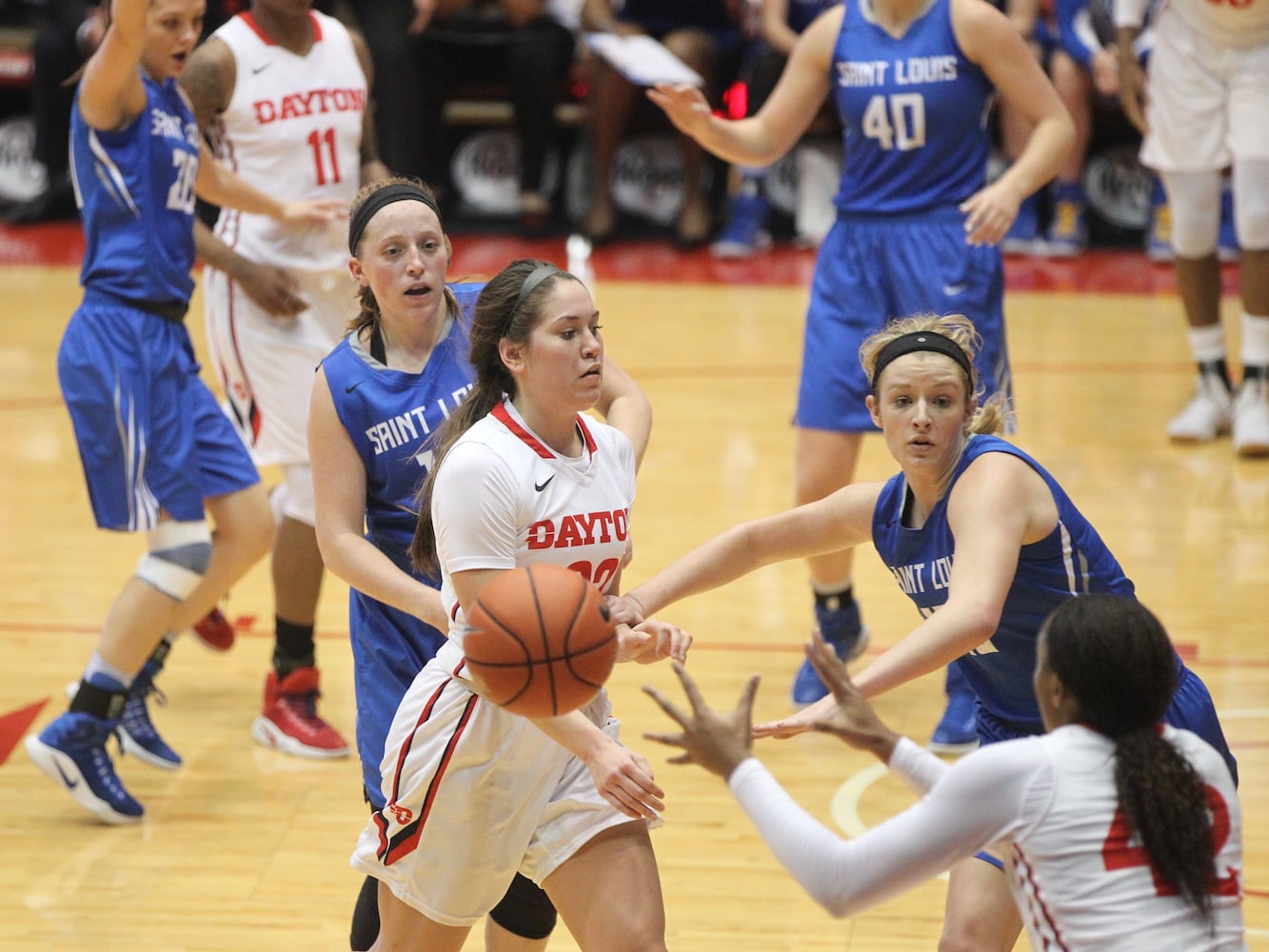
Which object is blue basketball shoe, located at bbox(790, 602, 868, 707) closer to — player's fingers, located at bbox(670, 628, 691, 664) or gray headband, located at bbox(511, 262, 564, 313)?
player's fingers, located at bbox(670, 628, 691, 664)

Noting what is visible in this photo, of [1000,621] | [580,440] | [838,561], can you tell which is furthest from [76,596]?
[1000,621]

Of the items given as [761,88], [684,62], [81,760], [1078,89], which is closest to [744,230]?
[761,88]

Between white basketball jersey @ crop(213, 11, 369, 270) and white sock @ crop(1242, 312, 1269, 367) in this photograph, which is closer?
white basketball jersey @ crop(213, 11, 369, 270)

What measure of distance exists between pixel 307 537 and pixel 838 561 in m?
1.65

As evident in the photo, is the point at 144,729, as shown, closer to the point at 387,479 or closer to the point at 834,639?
the point at 387,479

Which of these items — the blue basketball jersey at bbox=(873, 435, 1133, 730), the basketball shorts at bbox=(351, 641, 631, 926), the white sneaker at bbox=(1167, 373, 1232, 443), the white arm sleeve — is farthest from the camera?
the white sneaker at bbox=(1167, 373, 1232, 443)

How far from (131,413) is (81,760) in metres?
0.95

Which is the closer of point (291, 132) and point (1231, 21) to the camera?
point (291, 132)

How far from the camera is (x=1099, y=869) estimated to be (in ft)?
8.27

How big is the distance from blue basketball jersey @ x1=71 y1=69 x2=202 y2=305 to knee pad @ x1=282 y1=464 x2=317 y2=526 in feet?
Result: 2.30

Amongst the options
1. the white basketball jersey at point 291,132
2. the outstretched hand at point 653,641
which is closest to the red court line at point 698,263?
the white basketball jersey at point 291,132

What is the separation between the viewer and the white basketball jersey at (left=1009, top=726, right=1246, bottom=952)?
8.23 feet

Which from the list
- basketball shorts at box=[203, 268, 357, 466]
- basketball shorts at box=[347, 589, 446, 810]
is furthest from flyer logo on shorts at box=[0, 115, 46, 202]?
basketball shorts at box=[347, 589, 446, 810]

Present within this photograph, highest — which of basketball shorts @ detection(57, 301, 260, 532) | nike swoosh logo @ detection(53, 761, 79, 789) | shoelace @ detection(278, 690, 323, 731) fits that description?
basketball shorts @ detection(57, 301, 260, 532)
